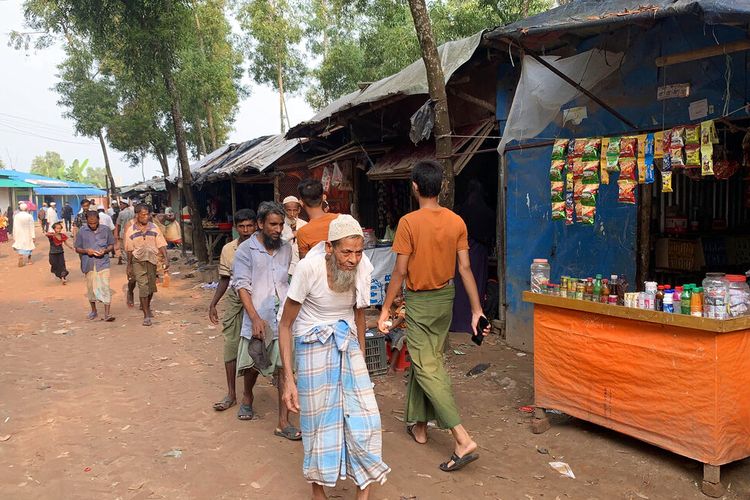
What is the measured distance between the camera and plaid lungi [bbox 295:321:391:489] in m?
2.94

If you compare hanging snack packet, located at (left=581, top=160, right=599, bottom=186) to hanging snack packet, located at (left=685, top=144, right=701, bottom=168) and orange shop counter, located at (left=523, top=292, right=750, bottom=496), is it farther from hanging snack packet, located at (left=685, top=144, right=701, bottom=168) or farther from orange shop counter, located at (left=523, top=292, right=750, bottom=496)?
orange shop counter, located at (left=523, top=292, right=750, bottom=496)

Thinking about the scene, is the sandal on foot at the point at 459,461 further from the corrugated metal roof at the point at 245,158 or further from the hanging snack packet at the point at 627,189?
the corrugated metal roof at the point at 245,158

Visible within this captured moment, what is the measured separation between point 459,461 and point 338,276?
1.60 m

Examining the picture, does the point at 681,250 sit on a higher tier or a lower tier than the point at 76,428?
higher

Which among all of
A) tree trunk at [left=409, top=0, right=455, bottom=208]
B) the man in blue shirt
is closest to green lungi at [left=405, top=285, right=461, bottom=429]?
tree trunk at [left=409, top=0, right=455, bottom=208]

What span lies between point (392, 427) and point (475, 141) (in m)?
3.92

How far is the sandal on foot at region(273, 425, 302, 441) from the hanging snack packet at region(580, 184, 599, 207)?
9.49ft

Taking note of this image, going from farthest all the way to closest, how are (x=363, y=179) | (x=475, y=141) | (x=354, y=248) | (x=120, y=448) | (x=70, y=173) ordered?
(x=70, y=173) < (x=363, y=179) < (x=475, y=141) < (x=120, y=448) < (x=354, y=248)

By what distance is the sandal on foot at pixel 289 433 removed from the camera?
4.29m

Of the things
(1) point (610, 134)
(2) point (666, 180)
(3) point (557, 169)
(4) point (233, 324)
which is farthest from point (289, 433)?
(1) point (610, 134)

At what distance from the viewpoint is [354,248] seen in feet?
9.55

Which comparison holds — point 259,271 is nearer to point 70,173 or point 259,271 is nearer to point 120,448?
point 120,448

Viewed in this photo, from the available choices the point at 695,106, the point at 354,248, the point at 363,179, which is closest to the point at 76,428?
the point at 354,248

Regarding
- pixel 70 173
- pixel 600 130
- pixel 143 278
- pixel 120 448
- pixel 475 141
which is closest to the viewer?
pixel 120 448
